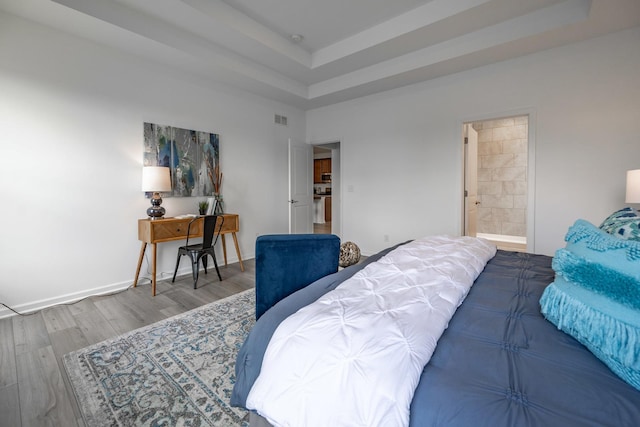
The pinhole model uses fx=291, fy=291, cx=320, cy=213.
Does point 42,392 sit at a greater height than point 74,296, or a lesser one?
lesser

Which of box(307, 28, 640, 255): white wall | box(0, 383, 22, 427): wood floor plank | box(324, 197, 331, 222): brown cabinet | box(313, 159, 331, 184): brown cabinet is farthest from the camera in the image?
box(313, 159, 331, 184): brown cabinet

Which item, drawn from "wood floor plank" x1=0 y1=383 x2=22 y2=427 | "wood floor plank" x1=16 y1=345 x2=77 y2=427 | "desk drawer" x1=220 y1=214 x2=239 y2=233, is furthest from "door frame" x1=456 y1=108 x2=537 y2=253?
"wood floor plank" x1=0 y1=383 x2=22 y2=427

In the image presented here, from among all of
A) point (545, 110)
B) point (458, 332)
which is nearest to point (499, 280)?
point (458, 332)

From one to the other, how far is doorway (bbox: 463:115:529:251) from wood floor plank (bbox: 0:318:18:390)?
640 cm

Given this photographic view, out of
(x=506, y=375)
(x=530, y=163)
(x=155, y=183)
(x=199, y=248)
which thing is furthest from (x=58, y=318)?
(x=530, y=163)

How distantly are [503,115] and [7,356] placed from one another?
17.0 ft

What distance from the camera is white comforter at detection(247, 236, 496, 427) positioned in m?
0.81

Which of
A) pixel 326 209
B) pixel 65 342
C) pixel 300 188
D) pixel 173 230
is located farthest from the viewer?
pixel 326 209

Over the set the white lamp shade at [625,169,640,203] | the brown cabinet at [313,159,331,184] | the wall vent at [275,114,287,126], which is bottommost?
the white lamp shade at [625,169,640,203]

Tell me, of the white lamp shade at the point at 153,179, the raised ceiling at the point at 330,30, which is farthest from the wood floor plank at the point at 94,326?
the raised ceiling at the point at 330,30

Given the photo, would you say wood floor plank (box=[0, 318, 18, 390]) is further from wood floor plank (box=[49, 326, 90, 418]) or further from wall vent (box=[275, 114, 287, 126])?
wall vent (box=[275, 114, 287, 126])

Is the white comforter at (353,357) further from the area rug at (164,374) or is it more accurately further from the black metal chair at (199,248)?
the black metal chair at (199,248)

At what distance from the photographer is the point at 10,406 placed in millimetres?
1553

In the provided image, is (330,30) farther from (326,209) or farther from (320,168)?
(320,168)
